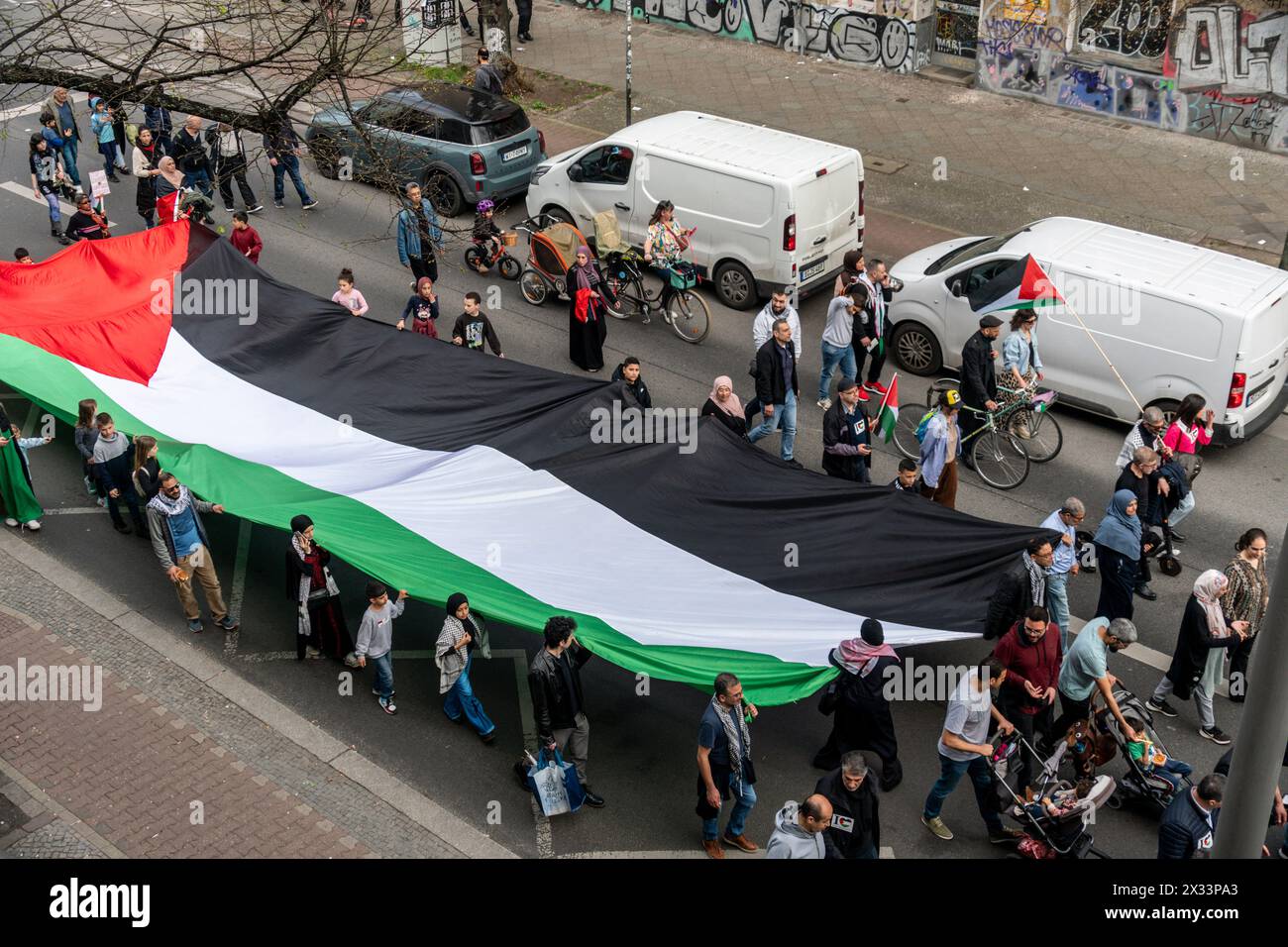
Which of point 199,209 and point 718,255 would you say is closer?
point 718,255

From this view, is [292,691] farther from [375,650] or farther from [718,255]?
[718,255]

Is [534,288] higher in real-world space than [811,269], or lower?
lower

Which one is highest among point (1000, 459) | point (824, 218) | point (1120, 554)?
point (824, 218)

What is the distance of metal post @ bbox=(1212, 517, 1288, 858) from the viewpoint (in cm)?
604

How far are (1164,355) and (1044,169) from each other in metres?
8.37

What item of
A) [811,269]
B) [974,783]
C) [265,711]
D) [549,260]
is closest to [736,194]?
[811,269]

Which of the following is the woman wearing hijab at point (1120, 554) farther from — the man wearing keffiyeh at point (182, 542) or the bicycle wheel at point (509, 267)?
the bicycle wheel at point (509, 267)

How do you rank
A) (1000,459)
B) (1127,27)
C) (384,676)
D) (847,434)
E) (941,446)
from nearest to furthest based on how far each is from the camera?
1. (384,676)
2. (941,446)
3. (847,434)
4. (1000,459)
5. (1127,27)

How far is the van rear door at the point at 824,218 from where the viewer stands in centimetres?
1702

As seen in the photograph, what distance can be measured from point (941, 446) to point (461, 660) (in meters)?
5.10

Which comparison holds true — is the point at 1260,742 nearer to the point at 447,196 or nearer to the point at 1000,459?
the point at 1000,459

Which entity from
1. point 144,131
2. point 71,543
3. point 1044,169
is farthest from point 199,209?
point 1044,169

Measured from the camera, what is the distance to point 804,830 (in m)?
8.31

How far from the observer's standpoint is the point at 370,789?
10406mm
